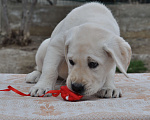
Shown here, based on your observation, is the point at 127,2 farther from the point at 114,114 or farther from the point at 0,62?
the point at 114,114

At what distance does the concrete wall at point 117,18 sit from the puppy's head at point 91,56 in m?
7.58

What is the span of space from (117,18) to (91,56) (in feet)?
26.4

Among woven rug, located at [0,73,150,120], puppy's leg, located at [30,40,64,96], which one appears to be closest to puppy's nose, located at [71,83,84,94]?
woven rug, located at [0,73,150,120]

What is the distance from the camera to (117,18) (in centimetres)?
1040

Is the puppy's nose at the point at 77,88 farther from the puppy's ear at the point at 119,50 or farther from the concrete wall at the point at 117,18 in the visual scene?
the concrete wall at the point at 117,18

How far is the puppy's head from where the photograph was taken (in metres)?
2.65

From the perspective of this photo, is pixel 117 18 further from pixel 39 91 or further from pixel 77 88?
pixel 77 88

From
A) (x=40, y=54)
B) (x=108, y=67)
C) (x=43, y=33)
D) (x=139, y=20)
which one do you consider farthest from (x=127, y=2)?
(x=108, y=67)

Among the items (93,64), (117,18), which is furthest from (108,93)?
(117,18)

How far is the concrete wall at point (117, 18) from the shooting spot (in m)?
Result: 10.3

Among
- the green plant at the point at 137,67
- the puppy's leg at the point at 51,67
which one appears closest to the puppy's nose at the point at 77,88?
the puppy's leg at the point at 51,67

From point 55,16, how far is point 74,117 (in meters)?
8.44

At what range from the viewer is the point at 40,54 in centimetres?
401

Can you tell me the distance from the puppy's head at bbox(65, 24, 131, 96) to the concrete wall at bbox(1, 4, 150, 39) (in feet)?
24.9
